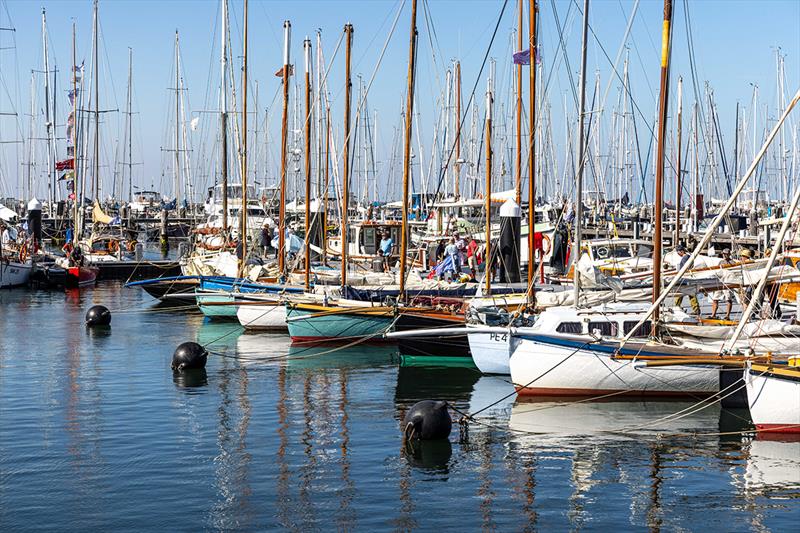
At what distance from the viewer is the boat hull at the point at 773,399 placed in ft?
63.3

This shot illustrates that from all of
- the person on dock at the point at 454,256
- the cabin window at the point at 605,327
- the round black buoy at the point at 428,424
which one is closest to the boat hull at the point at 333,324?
the person on dock at the point at 454,256

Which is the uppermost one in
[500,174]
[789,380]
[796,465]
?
[500,174]

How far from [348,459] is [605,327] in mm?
7665

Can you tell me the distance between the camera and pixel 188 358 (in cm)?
2862

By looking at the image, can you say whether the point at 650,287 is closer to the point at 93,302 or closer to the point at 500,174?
the point at 93,302

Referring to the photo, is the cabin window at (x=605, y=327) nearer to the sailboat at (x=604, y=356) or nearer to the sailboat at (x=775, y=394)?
the sailboat at (x=604, y=356)

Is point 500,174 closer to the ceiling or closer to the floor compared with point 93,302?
closer to the ceiling

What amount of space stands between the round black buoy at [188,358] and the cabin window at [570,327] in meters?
9.89

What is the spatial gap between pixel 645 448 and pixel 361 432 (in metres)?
5.40

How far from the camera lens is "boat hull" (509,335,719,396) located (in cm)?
2317

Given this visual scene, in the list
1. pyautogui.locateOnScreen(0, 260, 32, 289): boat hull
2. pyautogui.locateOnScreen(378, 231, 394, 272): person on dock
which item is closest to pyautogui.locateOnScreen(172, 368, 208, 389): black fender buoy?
pyautogui.locateOnScreen(378, 231, 394, 272): person on dock

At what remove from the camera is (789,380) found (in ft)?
62.9

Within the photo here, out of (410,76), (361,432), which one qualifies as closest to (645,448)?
(361,432)

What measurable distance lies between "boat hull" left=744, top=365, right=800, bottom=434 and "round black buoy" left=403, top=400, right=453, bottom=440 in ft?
17.8
